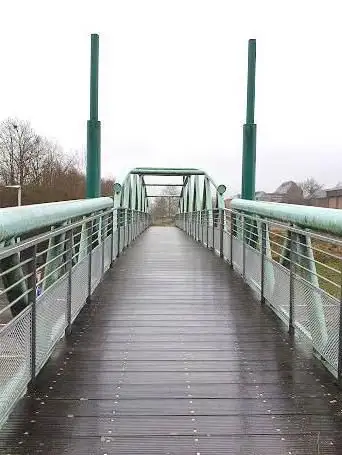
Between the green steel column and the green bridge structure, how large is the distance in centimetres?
543

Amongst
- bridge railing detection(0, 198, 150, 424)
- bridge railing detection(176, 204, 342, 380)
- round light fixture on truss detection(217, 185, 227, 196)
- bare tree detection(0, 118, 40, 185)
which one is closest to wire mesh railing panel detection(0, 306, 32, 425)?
bridge railing detection(0, 198, 150, 424)

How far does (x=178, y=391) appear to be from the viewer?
11.4 ft

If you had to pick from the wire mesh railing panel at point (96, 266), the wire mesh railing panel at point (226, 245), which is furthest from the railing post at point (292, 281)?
the wire mesh railing panel at point (226, 245)

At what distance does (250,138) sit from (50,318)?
27.6 feet

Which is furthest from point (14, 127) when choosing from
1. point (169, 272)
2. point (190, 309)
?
point (190, 309)

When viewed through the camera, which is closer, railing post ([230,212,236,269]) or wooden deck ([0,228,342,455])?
wooden deck ([0,228,342,455])

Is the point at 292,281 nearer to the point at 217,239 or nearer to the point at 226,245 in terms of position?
the point at 226,245

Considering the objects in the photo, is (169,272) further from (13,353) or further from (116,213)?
(13,353)

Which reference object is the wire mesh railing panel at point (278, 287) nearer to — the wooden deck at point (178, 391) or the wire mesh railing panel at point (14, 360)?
the wooden deck at point (178, 391)

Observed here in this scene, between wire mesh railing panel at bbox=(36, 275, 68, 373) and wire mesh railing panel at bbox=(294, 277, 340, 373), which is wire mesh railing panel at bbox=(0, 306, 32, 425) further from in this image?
wire mesh railing panel at bbox=(294, 277, 340, 373)

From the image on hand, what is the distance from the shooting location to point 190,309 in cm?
583

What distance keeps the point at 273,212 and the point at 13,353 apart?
3046 millimetres

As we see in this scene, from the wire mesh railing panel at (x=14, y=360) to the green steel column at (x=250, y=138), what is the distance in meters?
8.93

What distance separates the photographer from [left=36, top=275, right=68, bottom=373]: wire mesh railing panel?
12.2ft
